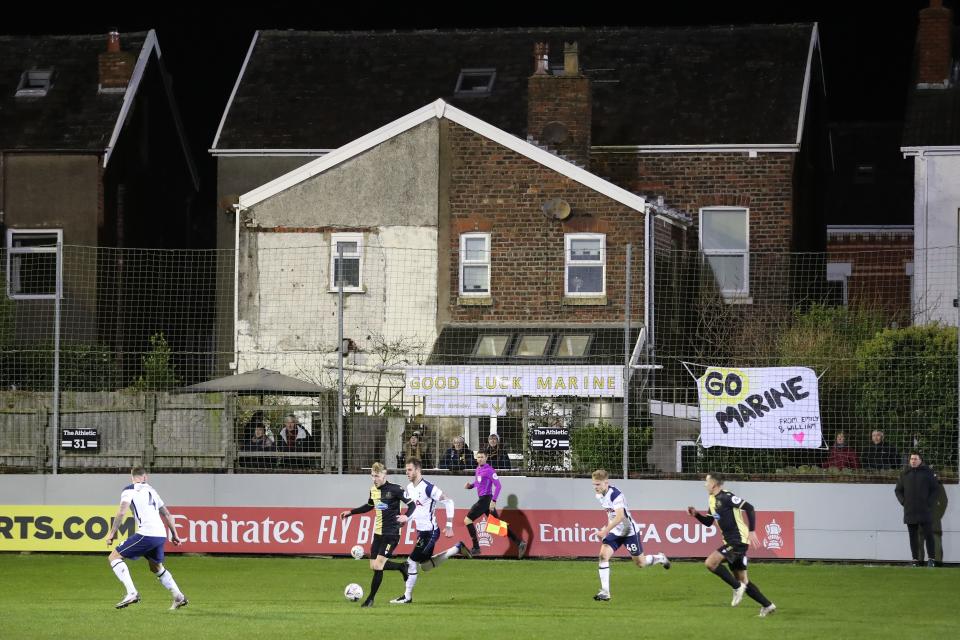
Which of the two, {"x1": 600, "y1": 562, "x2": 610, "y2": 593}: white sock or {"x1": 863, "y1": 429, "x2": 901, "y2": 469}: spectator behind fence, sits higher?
{"x1": 863, "y1": 429, "x2": 901, "y2": 469}: spectator behind fence

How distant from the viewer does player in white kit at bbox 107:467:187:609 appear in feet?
55.9

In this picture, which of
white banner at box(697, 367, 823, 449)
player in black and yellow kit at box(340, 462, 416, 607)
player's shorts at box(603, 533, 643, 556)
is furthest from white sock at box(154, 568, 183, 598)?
white banner at box(697, 367, 823, 449)

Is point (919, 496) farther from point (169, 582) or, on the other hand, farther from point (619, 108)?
point (619, 108)

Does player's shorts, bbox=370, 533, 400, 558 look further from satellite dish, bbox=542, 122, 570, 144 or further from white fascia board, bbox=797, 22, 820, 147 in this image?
white fascia board, bbox=797, 22, 820, 147

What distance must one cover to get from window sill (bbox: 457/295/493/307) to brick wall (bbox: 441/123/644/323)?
6cm

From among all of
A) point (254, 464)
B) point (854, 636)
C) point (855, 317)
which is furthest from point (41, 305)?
point (854, 636)

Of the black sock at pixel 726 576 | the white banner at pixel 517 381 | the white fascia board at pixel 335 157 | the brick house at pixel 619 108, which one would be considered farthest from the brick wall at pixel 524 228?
the black sock at pixel 726 576

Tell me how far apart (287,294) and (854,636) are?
20141 mm

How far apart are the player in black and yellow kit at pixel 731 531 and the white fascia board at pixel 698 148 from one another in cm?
1860

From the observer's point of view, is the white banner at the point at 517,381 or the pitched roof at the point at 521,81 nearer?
the white banner at the point at 517,381

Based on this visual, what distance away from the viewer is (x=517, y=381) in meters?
26.6

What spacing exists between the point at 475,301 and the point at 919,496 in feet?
40.4

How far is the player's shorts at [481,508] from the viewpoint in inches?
945

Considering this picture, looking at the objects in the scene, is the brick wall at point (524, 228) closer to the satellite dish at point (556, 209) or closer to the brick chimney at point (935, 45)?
the satellite dish at point (556, 209)
